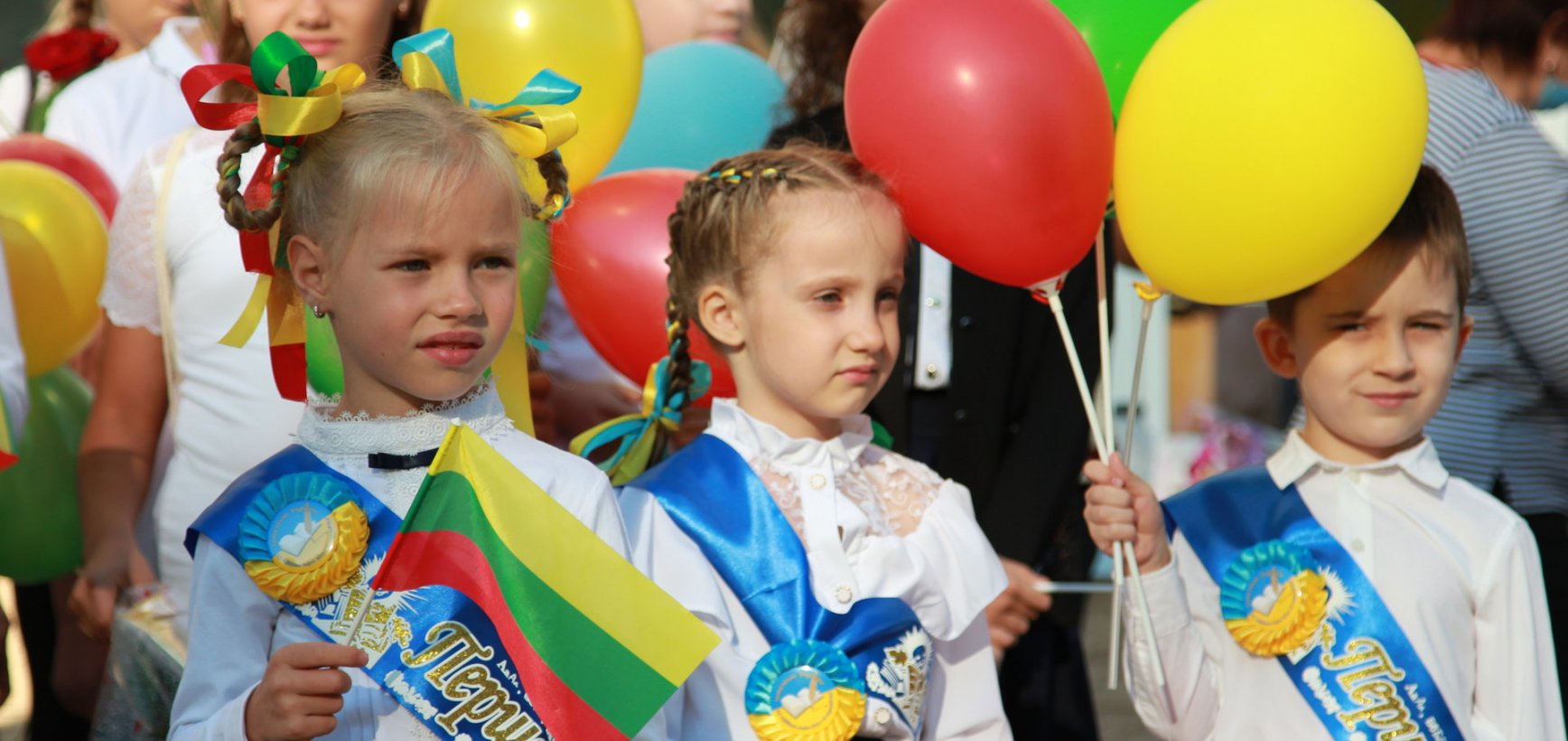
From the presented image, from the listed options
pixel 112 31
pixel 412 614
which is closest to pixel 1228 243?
pixel 412 614

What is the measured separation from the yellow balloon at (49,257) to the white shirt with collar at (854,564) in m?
1.46

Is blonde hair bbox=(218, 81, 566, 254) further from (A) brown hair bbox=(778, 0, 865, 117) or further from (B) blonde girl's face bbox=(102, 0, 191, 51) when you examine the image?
(B) blonde girl's face bbox=(102, 0, 191, 51)

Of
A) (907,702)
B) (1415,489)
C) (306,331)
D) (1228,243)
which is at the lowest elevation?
(907,702)

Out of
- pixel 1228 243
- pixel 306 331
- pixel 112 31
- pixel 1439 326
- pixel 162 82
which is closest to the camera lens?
pixel 306 331

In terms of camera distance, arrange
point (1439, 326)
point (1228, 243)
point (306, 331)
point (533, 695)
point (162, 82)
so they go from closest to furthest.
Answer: point (533, 695)
point (306, 331)
point (1228, 243)
point (1439, 326)
point (162, 82)

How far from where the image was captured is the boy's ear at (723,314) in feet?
8.90

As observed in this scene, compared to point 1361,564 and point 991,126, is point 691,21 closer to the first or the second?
point 991,126

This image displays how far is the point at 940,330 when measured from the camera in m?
3.49

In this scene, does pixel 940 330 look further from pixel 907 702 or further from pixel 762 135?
pixel 907 702

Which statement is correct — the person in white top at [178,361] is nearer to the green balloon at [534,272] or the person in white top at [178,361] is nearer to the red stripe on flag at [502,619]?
the green balloon at [534,272]

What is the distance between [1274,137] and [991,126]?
1.39ft

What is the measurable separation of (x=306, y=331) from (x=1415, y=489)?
→ 74.5 inches

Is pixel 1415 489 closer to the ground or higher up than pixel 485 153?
closer to the ground

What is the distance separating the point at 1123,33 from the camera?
2.85 m
